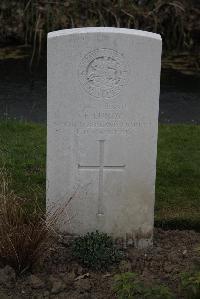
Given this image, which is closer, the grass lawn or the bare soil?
the bare soil

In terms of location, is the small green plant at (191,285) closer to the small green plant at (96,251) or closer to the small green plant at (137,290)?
the small green plant at (137,290)

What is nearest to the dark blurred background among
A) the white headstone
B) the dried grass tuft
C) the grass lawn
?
the grass lawn

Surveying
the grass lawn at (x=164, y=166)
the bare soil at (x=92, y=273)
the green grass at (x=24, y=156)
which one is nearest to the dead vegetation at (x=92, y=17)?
the green grass at (x=24, y=156)

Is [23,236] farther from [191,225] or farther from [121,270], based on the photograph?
[191,225]

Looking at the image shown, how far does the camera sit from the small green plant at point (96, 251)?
412cm

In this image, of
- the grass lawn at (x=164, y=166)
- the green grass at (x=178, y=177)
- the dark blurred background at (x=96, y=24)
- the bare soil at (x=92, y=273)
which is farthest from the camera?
the dark blurred background at (x=96, y=24)

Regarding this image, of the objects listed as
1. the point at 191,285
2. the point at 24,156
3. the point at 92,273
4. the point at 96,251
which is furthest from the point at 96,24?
the point at 191,285

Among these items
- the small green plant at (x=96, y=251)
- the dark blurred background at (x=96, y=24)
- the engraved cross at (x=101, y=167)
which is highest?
the dark blurred background at (x=96, y=24)

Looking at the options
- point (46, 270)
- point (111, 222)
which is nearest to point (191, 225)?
point (111, 222)

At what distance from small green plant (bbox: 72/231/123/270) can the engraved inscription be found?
973 mm

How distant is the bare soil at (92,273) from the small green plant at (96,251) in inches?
1.9

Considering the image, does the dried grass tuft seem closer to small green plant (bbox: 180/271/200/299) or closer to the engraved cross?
the engraved cross

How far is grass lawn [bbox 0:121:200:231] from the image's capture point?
4.98 m

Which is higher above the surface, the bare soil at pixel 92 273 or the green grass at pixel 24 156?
the green grass at pixel 24 156
